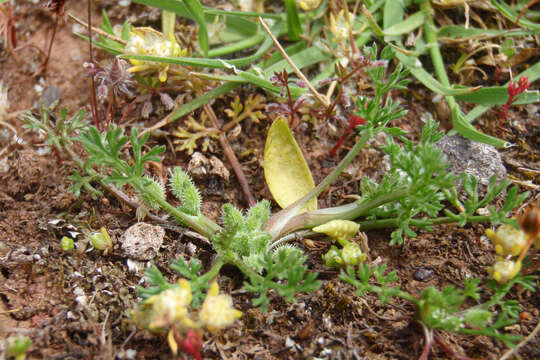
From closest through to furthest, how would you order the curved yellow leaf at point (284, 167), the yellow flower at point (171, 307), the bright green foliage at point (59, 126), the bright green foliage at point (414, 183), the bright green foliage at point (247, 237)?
the yellow flower at point (171, 307) → the bright green foliage at point (414, 183) → the bright green foliage at point (247, 237) → the bright green foliage at point (59, 126) → the curved yellow leaf at point (284, 167)

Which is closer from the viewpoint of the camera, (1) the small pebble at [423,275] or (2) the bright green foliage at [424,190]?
(2) the bright green foliage at [424,190]

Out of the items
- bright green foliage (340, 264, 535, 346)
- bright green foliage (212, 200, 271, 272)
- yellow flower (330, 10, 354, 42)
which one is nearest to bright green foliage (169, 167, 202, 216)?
bright green foliage (212, 200, 271, 272)

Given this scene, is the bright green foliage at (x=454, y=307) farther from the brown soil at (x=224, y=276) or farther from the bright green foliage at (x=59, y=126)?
the bright green foliage at (x=59, y=126)

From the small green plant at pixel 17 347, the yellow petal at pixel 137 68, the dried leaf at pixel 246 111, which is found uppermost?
the yellow petal at pixel 137 68

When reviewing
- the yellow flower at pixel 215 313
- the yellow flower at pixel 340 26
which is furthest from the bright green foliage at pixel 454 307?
the yellow flower at pixel 340 26

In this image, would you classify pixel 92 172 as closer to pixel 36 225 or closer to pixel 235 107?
pixel 36 225

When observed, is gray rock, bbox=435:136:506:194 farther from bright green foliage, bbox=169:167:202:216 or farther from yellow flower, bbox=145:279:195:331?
yellow flower, bbox=145:279:195:331

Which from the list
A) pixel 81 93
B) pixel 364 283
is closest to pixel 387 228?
pixel 364 283
